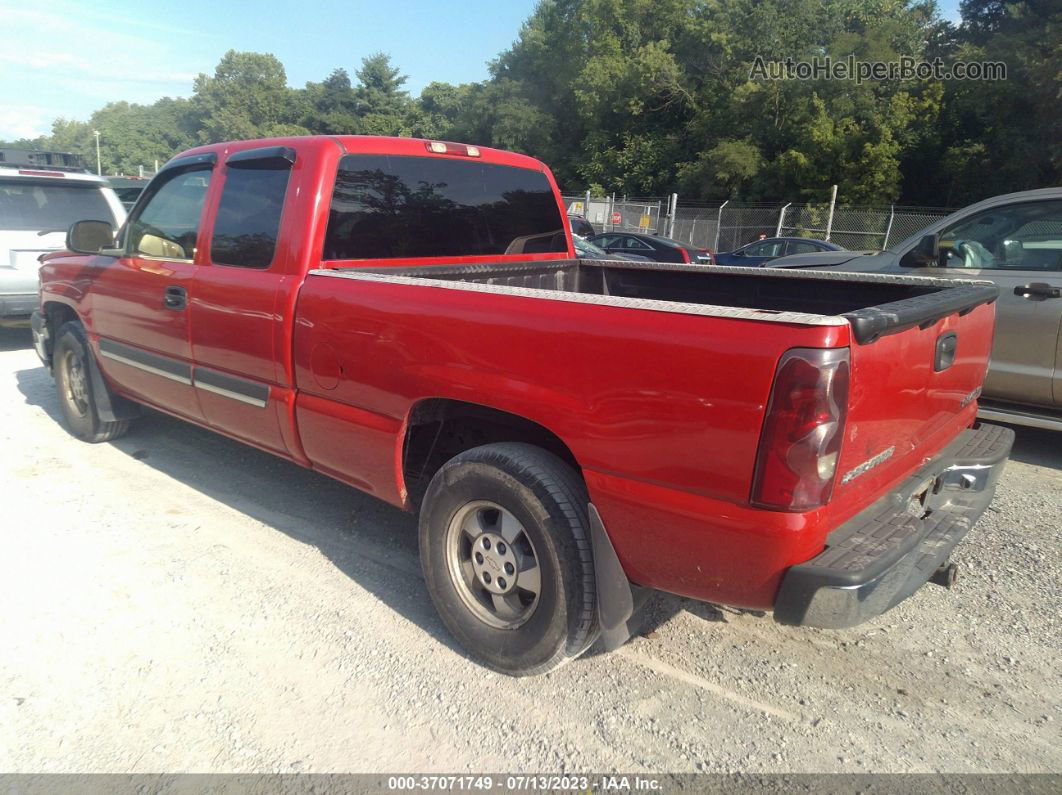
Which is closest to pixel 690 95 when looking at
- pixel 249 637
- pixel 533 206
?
pixel 533 206

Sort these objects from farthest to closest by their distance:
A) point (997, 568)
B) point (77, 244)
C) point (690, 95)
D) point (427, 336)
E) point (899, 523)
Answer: point (690, 95) → point (77, 244) → point (997, 568) → point (427, 336) → point (899, 523)

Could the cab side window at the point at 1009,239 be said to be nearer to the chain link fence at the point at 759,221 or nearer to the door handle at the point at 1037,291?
the door handle at the point at 1037,291

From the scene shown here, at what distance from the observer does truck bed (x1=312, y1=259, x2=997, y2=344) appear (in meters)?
2.29

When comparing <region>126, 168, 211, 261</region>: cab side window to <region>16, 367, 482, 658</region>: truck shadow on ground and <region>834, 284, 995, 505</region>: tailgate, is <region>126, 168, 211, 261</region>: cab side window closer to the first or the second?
<region>16, 367, 482, 658</region>: truck shadow on ground

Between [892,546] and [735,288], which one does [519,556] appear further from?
[735,288]

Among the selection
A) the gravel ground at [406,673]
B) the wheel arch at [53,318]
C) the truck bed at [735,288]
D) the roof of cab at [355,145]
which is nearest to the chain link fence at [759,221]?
the truck bed at [735,288]

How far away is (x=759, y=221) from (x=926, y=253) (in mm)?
21777

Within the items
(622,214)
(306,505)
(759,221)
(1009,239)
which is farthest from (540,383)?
(622,214)

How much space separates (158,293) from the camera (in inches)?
164

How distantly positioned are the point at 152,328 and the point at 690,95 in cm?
4032

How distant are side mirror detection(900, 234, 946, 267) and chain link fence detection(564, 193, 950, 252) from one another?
17.2 m

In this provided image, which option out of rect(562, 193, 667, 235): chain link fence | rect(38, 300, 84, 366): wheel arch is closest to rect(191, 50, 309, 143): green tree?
rect(562, 193, 667, 235): chain link fence

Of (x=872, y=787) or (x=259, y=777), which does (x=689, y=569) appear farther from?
(x=259, y=777)

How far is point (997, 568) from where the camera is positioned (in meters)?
3.72
